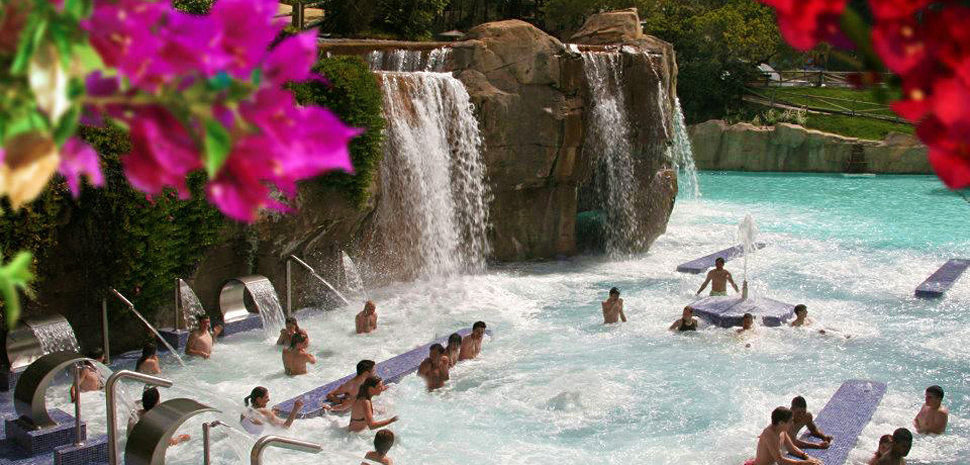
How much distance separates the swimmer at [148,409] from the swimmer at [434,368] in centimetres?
271

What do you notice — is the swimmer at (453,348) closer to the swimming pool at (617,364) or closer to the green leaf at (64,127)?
the swimming pool at (617,364)

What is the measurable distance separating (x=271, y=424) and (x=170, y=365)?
10.8 feet

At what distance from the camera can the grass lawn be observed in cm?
3825

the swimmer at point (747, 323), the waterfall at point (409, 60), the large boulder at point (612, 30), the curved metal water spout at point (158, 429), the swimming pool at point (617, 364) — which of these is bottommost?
the swimming pool at point (617, 364)

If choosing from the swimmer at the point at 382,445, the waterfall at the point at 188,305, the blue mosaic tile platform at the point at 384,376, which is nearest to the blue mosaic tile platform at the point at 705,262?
the blue mosaic tile platform at the point at 384,376

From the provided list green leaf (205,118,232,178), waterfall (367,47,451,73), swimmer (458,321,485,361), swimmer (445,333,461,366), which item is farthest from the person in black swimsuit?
green leaf (205,118,232,178)

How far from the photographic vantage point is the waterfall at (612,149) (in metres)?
18.2

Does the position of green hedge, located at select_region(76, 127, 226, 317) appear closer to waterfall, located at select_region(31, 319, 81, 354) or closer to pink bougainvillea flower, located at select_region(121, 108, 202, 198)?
waterfall, located at select_region(31, 319, 81, 354)

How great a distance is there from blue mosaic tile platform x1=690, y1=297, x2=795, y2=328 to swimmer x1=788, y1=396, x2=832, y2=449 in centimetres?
451

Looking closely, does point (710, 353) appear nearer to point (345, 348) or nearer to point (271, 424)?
point (345, 348)

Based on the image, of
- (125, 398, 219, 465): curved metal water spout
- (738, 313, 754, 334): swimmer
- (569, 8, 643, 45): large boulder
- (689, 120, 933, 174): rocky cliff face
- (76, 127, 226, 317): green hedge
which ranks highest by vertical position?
(569, 8, 643, 45): large boulder

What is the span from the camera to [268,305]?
12570 mm

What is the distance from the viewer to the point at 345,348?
1170 cm

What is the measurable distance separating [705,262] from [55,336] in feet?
38.4
